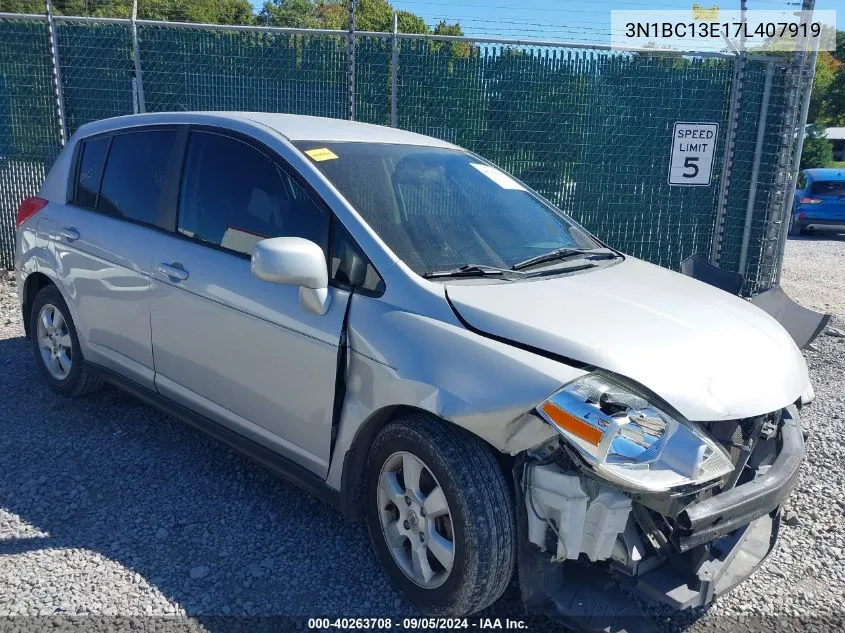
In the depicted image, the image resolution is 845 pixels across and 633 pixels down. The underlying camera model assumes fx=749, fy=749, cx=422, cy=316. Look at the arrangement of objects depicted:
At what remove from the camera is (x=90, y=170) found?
470cm

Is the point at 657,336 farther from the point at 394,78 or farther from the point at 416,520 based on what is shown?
the point at 394,78

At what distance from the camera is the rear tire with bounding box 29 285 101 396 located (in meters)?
4.78

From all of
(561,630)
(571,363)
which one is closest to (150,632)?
(561,630)

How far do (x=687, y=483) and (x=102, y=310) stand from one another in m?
3.41

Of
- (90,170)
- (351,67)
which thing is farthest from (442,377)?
(351,67)

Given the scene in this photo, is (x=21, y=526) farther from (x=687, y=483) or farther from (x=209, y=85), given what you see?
(x=209, y=85)

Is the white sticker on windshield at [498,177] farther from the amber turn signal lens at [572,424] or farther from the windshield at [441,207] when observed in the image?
the amber turn signal lens at [572,424]

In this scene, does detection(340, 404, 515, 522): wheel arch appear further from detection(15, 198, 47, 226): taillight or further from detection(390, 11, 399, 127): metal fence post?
detection(390, 11, 399, 127): metal fence post

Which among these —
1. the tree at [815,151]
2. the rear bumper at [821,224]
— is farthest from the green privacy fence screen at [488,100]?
the tree at [815,151]

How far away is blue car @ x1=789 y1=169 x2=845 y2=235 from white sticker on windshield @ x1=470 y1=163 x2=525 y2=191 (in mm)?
13978

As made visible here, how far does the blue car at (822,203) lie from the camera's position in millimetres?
16094

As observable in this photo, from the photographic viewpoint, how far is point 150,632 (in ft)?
9.20

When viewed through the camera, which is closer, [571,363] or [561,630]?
[571,363]

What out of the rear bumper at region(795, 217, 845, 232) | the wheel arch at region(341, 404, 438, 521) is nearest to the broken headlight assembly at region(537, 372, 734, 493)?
the wheel arch at region(341, 404, 438, 521)
